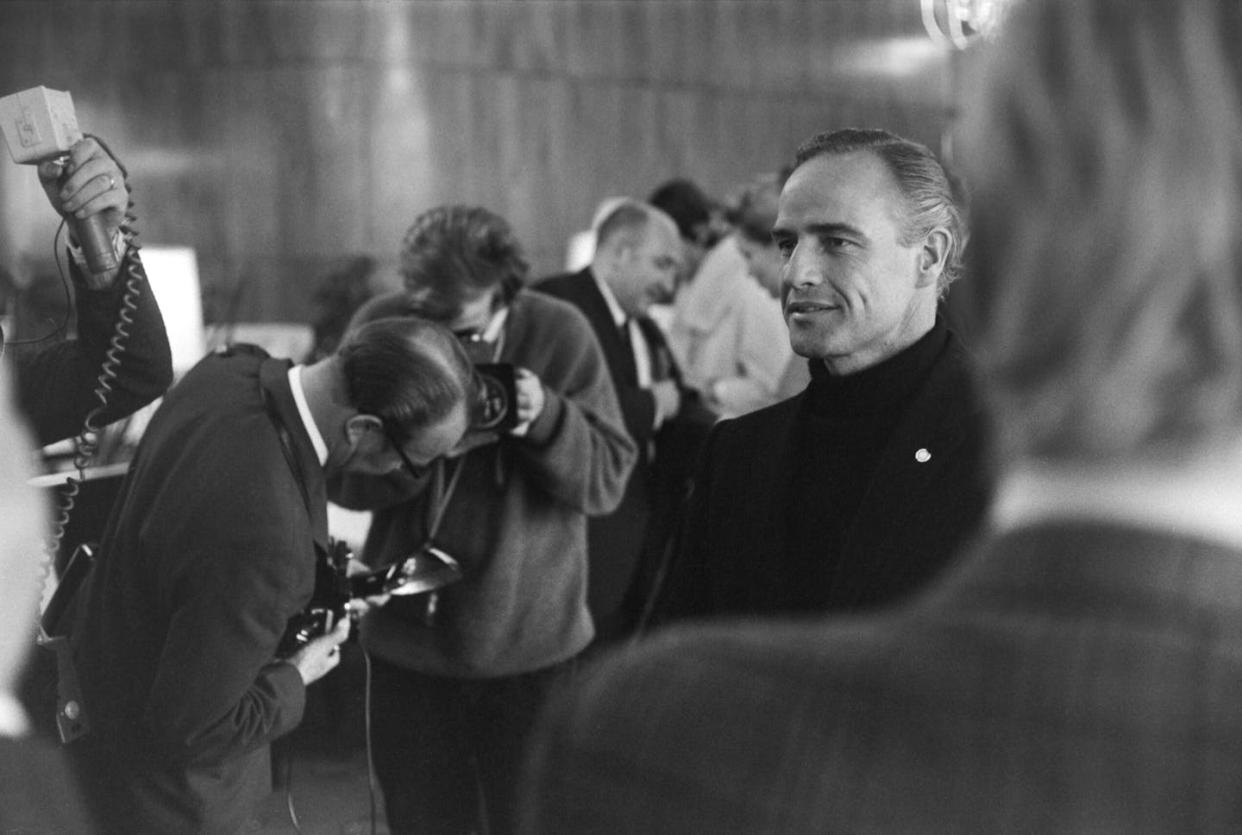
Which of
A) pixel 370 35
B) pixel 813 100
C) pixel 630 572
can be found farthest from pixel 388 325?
pixel 813 100

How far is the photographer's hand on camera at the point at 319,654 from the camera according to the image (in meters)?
2.11

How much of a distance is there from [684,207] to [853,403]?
3.51 meters

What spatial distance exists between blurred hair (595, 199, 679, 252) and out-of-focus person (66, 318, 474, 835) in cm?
194

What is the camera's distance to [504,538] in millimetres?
2766

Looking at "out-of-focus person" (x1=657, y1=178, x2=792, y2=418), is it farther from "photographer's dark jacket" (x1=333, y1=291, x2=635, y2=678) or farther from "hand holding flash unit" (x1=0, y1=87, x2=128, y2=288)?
"hand holding flash unit" (x1=0, y1=87, x2=128, y2=288)

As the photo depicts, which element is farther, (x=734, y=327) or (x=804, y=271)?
(x=734, y=327)

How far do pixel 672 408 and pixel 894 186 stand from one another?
222 centimetres

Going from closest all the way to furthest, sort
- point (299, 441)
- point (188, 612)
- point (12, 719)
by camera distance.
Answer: point (12, 719) < point (188, 612) < point (299, 441)

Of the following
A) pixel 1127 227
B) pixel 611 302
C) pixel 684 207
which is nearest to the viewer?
pixel 1127 227

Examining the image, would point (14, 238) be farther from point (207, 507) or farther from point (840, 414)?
point (840, 414)

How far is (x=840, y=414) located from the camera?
1.75 meters

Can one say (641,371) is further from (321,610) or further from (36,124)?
(36,124)

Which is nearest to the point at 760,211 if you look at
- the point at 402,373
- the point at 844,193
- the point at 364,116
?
the point at 402,373

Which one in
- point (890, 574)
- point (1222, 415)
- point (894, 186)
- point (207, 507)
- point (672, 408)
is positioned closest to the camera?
point (1222, 415)
